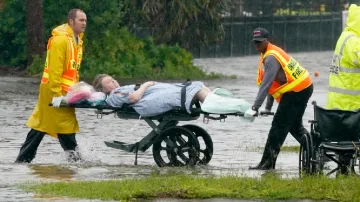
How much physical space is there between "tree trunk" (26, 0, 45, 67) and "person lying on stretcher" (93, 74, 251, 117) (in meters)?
14.6

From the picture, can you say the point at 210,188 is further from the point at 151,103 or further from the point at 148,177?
the point at 151,103

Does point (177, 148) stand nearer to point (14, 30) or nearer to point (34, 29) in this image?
point (34, 29)

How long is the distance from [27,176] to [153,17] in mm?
21058

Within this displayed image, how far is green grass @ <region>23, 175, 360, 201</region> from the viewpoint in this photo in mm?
11078

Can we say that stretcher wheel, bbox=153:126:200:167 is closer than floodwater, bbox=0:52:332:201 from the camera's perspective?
No

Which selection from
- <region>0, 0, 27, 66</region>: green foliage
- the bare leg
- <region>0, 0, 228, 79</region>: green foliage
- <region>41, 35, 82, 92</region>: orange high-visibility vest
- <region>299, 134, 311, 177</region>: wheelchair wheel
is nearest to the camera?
<region>299, 134, 311, 177</region>: wheelchair wheel

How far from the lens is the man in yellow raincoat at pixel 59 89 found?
49.0 ft

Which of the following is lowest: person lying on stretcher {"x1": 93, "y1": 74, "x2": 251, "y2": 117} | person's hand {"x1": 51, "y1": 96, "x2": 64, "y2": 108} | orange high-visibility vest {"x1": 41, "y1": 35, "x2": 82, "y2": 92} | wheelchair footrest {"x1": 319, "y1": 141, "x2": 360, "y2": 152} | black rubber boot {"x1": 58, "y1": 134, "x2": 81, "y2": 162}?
black rubber boot {"x1": 58, "y1": 134, "x2": 81, "y2": 162}

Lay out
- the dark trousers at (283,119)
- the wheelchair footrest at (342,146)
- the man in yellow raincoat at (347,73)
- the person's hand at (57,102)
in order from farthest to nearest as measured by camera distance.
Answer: the person's hand at (57,102) < the dark trousers at (283,119) < the man in yellow raincoat at (347,73) < the wheelchair footrest at (342,146)

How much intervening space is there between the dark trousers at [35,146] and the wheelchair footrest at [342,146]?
11.9ft

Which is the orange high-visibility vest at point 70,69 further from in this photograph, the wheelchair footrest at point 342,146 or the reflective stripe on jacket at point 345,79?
the wheelchair footrest at point 342,146

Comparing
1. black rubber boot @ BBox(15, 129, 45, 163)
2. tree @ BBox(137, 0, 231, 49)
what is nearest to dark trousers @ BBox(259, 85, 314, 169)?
black rubber boot @ BBox(15, 129, 45, 163)

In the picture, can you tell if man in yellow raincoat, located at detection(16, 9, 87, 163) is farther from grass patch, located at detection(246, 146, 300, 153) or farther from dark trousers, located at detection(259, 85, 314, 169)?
grass patch, located at detection(246, 146, 300, 153)

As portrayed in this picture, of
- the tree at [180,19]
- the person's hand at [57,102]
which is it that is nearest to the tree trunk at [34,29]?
the tree at [180,19]
